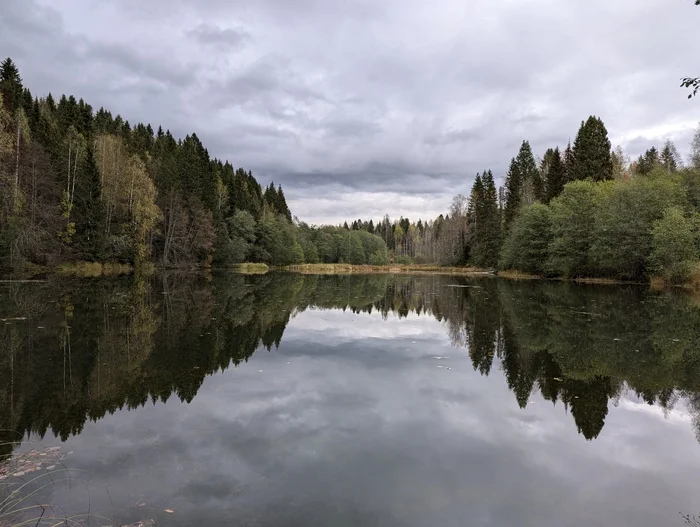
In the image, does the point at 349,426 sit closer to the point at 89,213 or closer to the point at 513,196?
the point at 89,213

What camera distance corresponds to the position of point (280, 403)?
720 centimetres

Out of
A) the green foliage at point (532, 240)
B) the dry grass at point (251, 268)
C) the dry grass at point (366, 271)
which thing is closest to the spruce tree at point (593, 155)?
the green foliage at point (532, 240)

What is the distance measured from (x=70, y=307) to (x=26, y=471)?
14278 millimetres

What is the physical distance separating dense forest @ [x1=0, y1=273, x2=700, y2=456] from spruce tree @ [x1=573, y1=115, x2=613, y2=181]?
38806mm

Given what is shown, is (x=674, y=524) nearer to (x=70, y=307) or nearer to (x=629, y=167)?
(x=70, y=307)

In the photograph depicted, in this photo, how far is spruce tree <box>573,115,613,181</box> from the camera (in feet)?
179

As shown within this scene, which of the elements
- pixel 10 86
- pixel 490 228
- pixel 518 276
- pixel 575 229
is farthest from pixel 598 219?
pixel 10 86

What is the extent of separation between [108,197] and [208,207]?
65.3 ft

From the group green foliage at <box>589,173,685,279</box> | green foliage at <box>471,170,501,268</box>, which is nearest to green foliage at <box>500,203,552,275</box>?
green foliage at <box>589,173,685,279</box>

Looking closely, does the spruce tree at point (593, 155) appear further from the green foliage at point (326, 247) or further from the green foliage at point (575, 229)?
the green foliage at point (326, 247)

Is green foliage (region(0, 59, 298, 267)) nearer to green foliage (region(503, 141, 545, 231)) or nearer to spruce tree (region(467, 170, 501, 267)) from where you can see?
spruce tree (region(467, 170, 501, 267))

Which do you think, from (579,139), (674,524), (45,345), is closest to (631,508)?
(674,524)

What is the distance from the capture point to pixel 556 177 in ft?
190

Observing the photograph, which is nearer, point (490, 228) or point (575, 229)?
point (575, 229)
